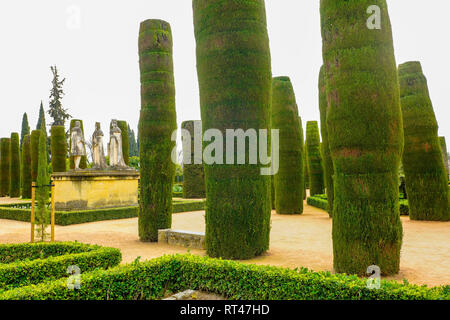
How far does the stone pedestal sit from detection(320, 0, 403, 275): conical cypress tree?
43.3 feet

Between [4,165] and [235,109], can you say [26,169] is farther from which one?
[235,109]

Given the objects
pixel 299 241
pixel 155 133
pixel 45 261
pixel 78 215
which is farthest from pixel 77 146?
pixel 45 261

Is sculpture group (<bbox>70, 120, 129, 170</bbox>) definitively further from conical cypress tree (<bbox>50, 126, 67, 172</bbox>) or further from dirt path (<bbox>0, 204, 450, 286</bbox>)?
conical cypress tree (<bbox>50, 126, 67, 172</bbox>)

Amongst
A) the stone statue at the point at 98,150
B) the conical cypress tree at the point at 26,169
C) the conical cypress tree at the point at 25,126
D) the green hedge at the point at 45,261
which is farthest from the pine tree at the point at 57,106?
the green hedge at the point at 45,261

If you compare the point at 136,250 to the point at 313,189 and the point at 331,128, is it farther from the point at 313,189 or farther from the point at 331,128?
the point at 313,189

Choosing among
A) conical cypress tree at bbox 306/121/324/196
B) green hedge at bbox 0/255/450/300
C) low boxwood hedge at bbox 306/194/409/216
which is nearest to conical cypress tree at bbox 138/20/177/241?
green hedge at bbox 0/255/450/300

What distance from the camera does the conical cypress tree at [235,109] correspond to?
7645 mm

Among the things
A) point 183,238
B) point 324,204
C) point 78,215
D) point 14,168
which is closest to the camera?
point 183,238

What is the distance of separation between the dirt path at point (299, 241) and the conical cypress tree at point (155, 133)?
2.85 ft

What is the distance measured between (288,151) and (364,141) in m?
10.7

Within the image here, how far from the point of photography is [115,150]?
18688mm

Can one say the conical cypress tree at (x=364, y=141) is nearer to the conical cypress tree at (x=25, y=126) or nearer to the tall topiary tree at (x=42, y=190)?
the tall topiary tree at (x=42, y=190)

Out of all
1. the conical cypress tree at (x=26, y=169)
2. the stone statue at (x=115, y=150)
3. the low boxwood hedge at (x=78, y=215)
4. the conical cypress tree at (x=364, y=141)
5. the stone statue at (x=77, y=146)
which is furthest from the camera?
the conical cypress tree at (x=26, y=169)
